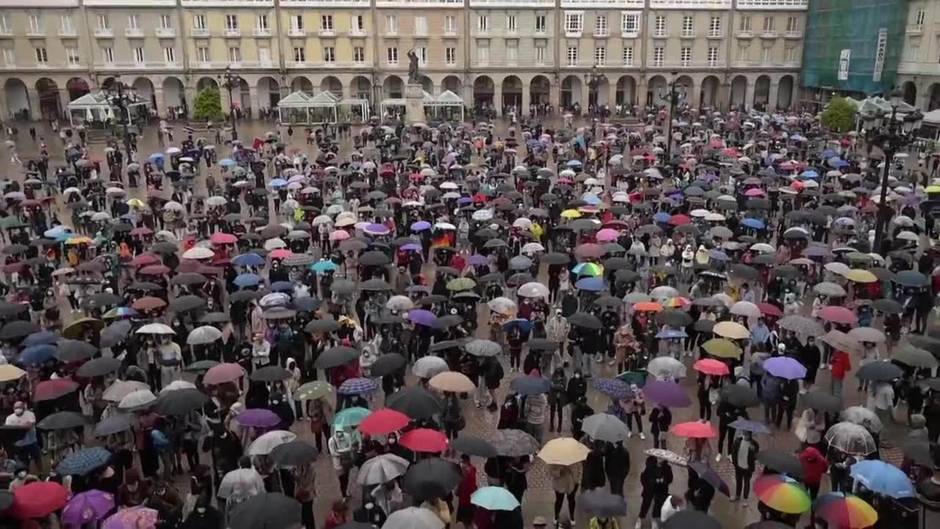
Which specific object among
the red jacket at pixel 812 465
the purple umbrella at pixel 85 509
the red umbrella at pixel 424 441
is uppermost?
the red umbrella at pixel 424 441

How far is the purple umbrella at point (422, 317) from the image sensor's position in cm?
1324

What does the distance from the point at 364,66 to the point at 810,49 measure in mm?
→ 35605

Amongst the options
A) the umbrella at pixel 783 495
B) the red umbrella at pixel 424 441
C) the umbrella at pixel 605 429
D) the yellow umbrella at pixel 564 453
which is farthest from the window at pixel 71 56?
the umbrella at pixel 783 495

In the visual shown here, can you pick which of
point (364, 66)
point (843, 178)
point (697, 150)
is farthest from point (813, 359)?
point (364, 66)

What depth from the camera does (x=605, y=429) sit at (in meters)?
9.12

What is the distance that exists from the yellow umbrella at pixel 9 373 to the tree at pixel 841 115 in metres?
40.3

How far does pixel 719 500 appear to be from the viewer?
33.9 ft

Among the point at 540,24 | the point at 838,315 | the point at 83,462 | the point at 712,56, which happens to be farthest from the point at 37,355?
the point at 712,56

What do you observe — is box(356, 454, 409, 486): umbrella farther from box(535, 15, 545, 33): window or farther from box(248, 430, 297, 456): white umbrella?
box(535, 15, 545, 33): window

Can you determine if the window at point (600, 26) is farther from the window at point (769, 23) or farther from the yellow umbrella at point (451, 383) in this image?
the yellow umbrella at point (451, 383)

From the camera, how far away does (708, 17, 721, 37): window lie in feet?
205

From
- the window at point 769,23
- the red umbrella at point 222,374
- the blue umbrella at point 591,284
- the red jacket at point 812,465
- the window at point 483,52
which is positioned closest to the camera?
the red jacket at point 812,465

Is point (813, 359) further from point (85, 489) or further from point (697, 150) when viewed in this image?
point (697, 150)

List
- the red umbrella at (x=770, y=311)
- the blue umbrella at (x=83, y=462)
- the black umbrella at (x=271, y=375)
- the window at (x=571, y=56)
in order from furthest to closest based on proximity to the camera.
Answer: the window at (x=571, y=56) → the red umbrella at (x=770, y=311) → the black umbrella at (x=271, y=375) → the blue umbrella at (x=83, y=462)
